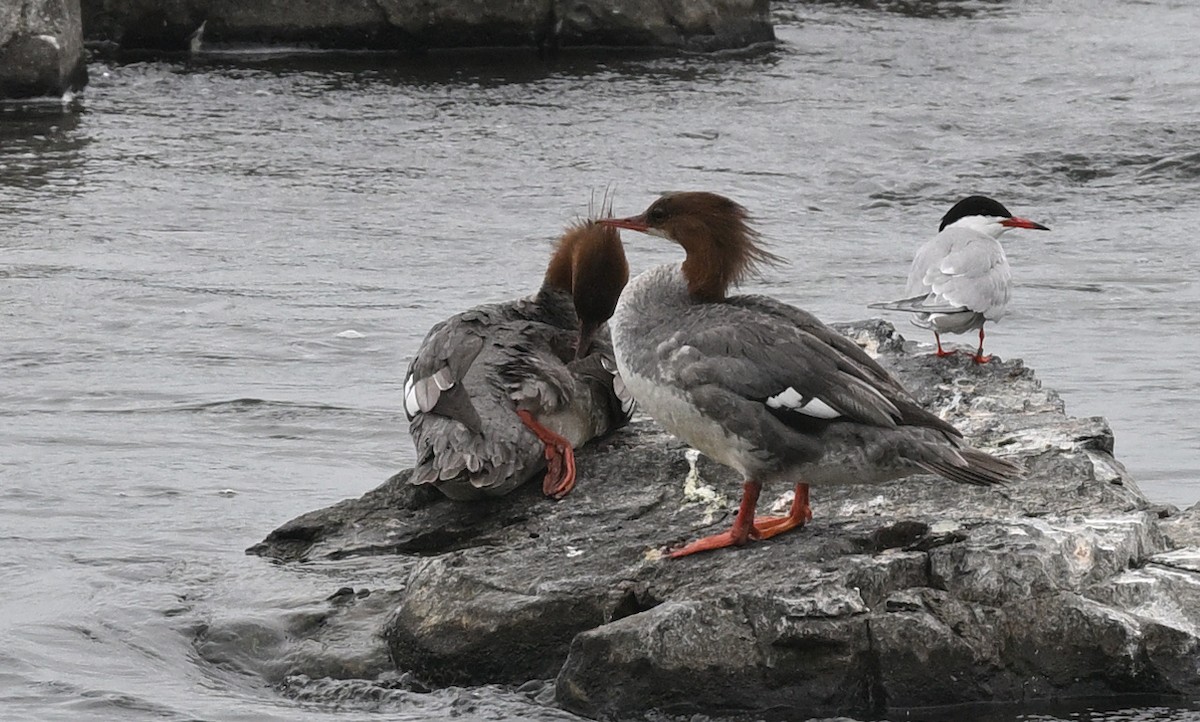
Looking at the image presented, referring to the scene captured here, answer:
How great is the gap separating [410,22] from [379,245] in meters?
3.19

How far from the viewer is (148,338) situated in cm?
798

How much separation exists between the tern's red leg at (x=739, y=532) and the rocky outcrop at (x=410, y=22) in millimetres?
8079

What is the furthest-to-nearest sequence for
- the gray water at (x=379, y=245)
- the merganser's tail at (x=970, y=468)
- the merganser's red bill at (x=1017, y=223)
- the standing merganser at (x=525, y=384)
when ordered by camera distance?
the merganser's red bill at (x=1017, y=223)
the standing merganser at (x=525, y=384)
the gray water at (x=379, y=245)
the merganser's tail at (x=970, y=468)

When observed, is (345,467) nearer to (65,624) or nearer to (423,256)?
(65,624)

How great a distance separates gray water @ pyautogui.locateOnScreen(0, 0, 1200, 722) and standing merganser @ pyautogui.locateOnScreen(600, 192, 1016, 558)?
712mm

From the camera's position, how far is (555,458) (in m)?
5.31

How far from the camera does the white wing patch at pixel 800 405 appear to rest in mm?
4367

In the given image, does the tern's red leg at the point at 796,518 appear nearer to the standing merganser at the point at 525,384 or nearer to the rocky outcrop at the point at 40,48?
the standing merganser at the point at 525,384

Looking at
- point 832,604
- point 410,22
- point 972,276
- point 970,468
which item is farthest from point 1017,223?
point 410,22

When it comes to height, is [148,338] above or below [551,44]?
below

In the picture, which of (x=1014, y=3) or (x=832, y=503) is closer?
(x=832, y=503)

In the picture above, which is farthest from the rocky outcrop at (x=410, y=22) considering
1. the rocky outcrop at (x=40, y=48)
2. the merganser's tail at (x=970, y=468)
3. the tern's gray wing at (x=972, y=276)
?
the merganser's tail at (x=970, y=468)

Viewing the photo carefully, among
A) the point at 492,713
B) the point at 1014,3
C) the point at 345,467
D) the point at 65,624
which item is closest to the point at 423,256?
the point at 345,467

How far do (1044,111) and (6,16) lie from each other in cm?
666
